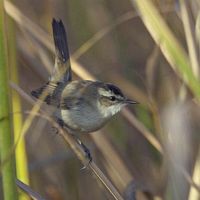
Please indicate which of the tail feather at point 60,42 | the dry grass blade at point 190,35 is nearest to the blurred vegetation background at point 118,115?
the tail feather at point 60,42

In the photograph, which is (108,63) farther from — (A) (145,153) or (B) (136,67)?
(A) (145,153)

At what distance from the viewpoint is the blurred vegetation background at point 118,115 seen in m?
2.62

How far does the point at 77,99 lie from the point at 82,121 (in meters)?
0.19

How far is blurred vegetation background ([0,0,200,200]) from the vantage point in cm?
262

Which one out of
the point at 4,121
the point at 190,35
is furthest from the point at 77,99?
the point at 4,121

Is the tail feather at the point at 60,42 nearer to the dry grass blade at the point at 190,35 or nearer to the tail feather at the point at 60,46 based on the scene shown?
the tail feather at the point at 60,46

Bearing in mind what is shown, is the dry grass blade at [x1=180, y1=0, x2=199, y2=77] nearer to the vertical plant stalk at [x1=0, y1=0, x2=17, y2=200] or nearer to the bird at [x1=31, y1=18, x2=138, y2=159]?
the bird at [x1=31, y1=18, x2=138, y2=159]

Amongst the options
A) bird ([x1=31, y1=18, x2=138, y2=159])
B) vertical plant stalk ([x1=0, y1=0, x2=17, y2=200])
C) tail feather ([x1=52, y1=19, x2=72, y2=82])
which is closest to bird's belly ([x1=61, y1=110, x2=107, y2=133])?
bird ([x1=31, y1=18, x2=138, y2=159])

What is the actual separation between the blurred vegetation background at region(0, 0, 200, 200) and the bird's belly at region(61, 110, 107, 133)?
12 centimetres

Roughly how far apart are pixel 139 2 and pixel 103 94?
1.71 meters

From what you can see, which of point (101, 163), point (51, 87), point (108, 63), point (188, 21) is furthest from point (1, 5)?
point (108, 63)

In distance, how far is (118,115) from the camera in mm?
3363

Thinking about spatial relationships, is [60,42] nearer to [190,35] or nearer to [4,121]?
[190,35]

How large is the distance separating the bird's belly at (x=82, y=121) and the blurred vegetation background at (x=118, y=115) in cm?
12
